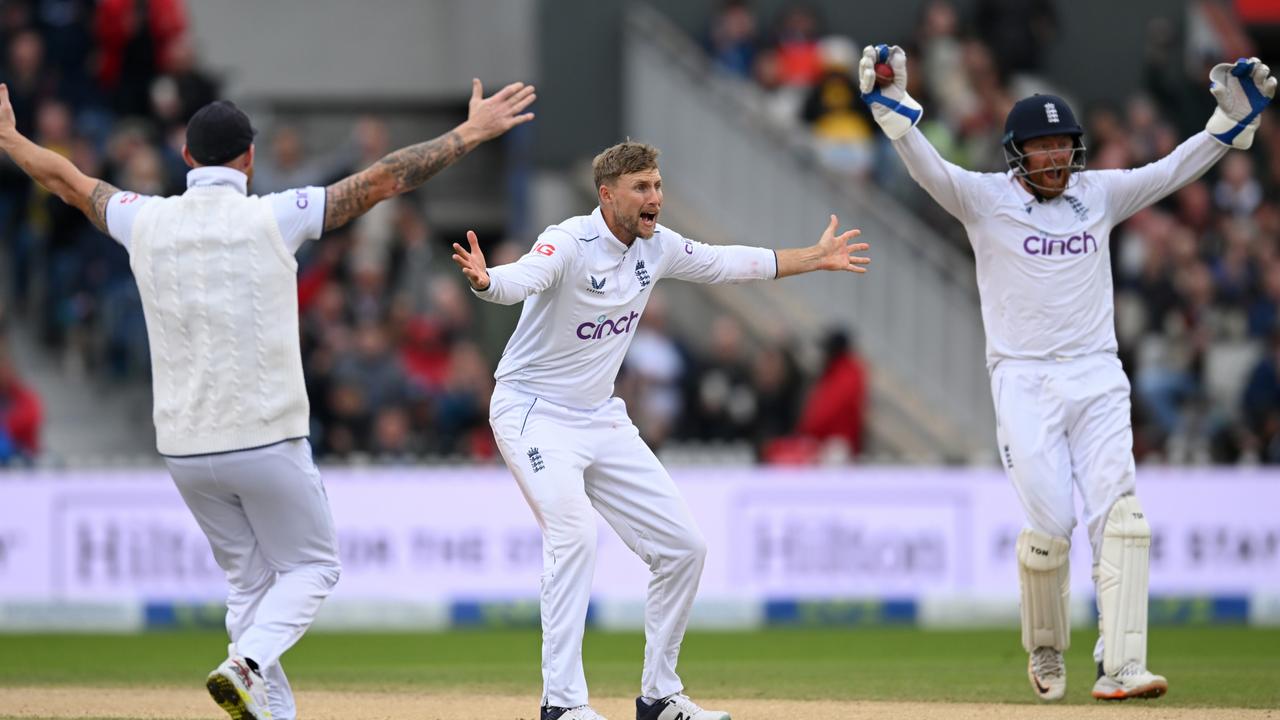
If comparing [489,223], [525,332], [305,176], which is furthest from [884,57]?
[489,223]

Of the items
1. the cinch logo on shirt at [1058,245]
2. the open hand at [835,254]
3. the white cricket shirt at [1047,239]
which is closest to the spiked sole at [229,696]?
the open hand at [835,254]

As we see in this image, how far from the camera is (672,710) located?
8.34 m

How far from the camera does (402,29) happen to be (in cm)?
2403

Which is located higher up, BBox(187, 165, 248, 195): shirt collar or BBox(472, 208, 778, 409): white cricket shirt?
BBox(187, 165, 248, 195): shirt collar

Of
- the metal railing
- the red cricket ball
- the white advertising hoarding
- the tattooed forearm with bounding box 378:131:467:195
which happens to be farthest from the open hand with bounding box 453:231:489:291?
the metal railing

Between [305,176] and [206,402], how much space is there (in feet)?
36.4

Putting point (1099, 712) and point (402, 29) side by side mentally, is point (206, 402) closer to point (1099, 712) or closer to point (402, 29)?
point (1099, 712)

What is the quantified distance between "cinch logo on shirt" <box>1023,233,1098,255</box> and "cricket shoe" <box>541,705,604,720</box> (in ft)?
10.1

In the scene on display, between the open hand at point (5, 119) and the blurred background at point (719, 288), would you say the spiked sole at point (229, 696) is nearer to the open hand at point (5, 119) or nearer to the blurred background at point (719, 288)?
the open hand at point (5, 119)

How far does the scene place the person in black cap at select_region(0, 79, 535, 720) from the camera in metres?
7.25

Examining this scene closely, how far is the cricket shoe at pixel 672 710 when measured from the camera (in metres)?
8.30

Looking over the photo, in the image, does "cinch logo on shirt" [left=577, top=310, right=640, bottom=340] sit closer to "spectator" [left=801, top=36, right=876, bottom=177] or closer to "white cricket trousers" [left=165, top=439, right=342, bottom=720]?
"white cricket trousers" [left=165, top=439, right=342, bottom=720]

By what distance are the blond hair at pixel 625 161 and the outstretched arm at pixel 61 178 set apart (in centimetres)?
201

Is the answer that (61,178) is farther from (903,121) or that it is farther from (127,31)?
(127,31)
